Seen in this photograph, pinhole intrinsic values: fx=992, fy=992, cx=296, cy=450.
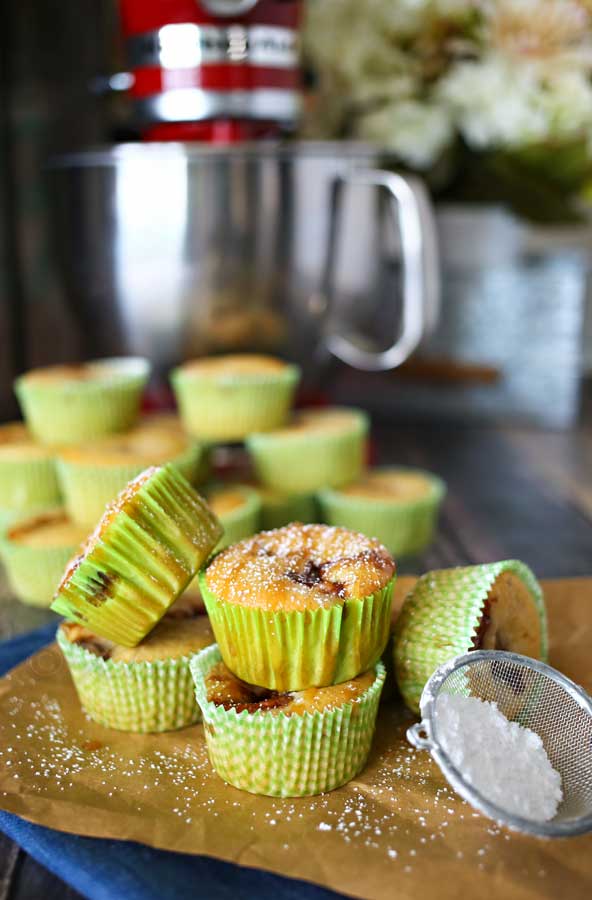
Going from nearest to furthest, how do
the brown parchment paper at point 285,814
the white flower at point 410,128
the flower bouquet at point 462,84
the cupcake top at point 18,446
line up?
the brown parchment paper at point 285,814 < the cupcake top at point 18,446 < the flower bouquet at point 462,84 < the white flower at point 410,128

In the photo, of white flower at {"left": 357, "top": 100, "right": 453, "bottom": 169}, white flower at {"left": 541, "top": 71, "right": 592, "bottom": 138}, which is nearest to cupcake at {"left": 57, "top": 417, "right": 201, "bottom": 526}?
white flower at {"left": 357, "top": 100, "right": 453, "bottom": 169}

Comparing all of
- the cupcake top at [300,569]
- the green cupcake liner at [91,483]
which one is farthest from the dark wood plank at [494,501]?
Answer: the cupcake top at [300,569]

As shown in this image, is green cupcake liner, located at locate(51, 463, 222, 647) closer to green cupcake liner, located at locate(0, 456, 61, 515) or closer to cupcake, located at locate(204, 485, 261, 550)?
cupcake, located at locate(204, 485, 261, 550)

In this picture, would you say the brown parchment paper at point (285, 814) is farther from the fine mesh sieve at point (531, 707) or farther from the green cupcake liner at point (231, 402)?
the green cupcake liner at point (231, 402)

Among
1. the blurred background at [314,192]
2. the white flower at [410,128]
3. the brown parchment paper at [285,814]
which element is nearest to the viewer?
the brown parchment paper at [285,814]

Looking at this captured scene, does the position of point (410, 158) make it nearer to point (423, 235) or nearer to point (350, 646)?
point (423, 235)

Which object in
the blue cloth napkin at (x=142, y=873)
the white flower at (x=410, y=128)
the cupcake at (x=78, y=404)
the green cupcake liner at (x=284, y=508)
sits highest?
Result: the white flower at (x=410, y=128)
